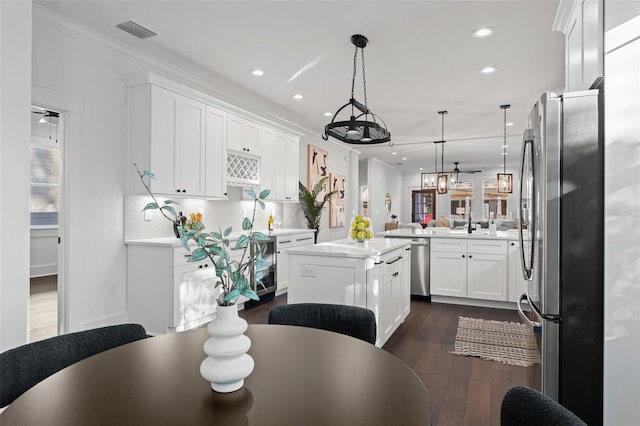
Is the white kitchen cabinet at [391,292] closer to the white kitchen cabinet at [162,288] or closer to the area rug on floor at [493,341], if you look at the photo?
the area rug on floor at [493,341]

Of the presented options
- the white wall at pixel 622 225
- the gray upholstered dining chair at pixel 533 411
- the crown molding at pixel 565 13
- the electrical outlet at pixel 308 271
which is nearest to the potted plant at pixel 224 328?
the gray upholstered dining chair at pixel 533 411

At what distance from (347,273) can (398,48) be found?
2280 mm

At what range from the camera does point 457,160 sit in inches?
481

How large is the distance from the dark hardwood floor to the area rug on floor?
3.4 inches

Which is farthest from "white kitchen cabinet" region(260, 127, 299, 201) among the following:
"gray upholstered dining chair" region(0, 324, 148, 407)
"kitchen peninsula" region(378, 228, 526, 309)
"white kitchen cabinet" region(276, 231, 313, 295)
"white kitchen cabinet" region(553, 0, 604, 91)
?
"gray upholstered dining chair" region(0, 324, 148, 407)

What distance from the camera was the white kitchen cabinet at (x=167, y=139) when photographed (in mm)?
3640

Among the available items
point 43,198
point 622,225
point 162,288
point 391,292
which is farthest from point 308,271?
point 43,198

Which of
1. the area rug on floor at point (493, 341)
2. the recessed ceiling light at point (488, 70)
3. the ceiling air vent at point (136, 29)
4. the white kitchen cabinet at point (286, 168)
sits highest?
the recessed ceiling light at point (488, 70)

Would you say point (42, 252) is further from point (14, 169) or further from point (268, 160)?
point (14, 169)

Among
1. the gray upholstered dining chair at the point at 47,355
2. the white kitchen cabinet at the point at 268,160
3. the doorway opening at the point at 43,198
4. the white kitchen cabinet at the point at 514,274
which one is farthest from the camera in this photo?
the doorway opening at the point at 43,198

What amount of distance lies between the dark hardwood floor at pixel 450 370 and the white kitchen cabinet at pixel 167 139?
5.65ft

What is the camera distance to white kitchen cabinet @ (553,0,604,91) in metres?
1.91

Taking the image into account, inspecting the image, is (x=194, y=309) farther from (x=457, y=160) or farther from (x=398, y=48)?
(x=457, y=160)

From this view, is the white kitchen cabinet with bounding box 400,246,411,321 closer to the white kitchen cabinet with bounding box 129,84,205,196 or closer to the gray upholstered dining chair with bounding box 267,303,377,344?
the gray upholstered dining chair with bounding box 267,303,377,344
